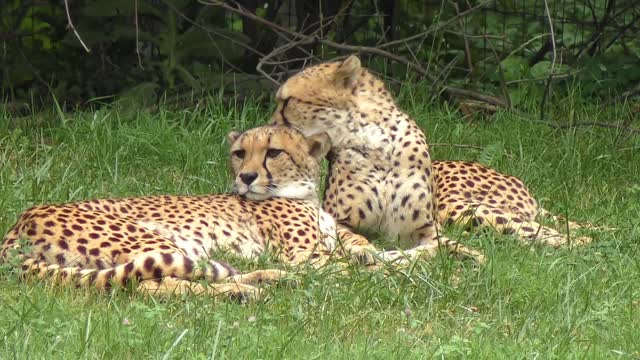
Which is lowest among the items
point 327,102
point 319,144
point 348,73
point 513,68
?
point 513,68

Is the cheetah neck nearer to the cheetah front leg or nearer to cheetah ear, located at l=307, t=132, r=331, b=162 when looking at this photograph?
cheetah ear, located at l=307, t=132, r=331, b=162

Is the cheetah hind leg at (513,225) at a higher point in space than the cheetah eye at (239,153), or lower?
lower

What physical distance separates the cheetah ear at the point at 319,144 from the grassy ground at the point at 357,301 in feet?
1.99

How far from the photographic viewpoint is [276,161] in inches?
213

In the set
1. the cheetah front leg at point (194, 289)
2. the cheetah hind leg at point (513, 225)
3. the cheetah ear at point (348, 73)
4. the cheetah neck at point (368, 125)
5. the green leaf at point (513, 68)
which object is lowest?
the green leaf at point (513, 68)

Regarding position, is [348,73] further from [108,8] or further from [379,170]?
[108,8]

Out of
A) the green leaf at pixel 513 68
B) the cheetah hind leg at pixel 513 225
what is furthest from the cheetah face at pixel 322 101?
the green leaf at pixel 513 68

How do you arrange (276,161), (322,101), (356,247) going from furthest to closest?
(322,101) → (276,161) → (356,247)

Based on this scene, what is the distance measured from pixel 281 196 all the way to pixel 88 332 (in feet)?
6.09

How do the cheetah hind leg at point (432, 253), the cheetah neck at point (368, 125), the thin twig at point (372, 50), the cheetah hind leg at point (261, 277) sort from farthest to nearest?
the thin twig at point (372, 50)
the cheetah neck at point (368, 125)
the cheetah hind leg at point (432, 253)
the cheetah hind leg at point (261, 277)

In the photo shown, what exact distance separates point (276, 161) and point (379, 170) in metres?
0.43

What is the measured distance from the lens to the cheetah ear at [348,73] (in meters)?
5.63

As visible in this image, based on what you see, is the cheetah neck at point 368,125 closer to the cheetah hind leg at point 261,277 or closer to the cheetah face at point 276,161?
the cheetah face at point 276,161

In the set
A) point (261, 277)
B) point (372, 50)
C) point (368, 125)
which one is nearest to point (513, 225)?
point (368, 125)
